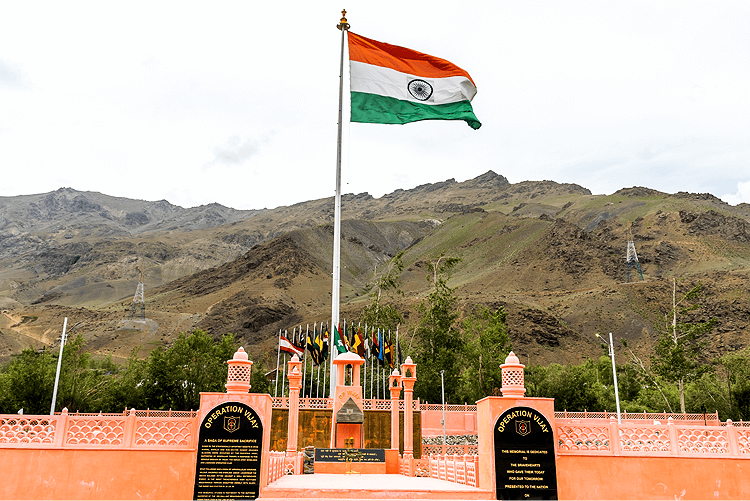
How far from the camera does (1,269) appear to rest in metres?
180

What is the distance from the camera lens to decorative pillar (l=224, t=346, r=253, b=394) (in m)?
10.8

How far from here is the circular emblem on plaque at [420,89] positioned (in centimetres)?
1944

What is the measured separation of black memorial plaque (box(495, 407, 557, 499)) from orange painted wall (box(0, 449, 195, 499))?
18.8ft

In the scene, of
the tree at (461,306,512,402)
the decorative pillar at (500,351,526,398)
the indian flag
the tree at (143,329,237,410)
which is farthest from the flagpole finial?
the tree at (143,329,237,410)

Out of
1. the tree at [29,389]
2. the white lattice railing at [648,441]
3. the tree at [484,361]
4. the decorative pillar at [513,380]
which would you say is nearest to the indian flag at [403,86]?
the decorative pillar at [513,380]

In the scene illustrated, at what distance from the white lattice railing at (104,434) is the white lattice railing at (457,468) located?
18.5ft

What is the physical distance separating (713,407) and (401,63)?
32.1m

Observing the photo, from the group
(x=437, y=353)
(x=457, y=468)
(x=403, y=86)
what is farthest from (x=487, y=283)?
(x=457, y=468)

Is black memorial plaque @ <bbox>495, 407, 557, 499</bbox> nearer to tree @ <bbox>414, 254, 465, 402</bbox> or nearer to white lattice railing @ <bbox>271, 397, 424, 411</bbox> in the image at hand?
white lattice railing @ <bbox>271, 397, 424, 411</bbox>

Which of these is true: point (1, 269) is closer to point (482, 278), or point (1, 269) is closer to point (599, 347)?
point (482, 278)

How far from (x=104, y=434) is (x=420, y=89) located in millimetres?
14587

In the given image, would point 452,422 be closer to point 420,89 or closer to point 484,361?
point 484,361

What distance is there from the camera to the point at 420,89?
19.5m

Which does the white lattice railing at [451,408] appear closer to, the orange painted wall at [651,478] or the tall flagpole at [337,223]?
the tall flagpole at [337,223]
